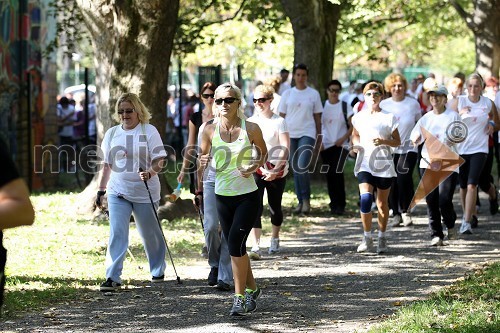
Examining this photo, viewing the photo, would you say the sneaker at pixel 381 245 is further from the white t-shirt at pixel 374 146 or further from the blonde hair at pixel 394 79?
the blonde hair at pixel 394 79

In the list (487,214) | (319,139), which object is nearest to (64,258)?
(319,139)

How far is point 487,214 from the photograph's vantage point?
1742 centimetres

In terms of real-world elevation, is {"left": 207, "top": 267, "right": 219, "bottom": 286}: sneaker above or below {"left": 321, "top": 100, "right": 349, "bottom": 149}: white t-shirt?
below

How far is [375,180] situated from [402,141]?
306cm

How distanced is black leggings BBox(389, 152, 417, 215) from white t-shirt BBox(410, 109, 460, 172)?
199 centimetres

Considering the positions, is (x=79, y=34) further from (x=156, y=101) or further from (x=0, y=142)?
(x=0, y=142)

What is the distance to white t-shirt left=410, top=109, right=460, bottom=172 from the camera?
14.0 metres

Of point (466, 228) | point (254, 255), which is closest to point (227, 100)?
point (254, 255)

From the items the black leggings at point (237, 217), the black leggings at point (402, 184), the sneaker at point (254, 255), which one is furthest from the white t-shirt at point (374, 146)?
the black leggings at point (237, 217)

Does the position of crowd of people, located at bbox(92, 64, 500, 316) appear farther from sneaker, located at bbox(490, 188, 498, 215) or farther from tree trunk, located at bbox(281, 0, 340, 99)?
tree trunk, located at bbox(281, 0, 340, 99)

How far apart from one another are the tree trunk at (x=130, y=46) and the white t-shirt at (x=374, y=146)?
13.6ft

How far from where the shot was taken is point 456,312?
8859 millimetres

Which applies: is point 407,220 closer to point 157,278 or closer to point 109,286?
point 157,278

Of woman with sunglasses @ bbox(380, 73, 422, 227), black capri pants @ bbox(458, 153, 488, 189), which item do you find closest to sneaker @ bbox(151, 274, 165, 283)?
black capri pants @ bbox(458, 153, 488, 189)
